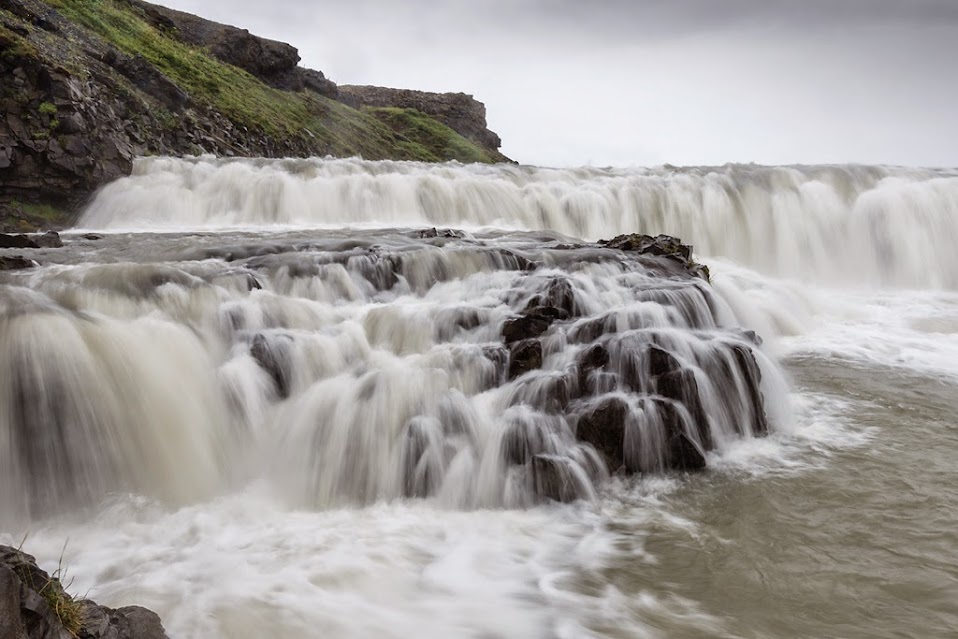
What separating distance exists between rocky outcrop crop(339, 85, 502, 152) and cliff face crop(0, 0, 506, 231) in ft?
39.4

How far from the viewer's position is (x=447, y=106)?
58906 mm

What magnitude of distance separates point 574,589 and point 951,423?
5.06 meters

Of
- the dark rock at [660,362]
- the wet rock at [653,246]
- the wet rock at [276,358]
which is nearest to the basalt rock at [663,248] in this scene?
the wet rock at [653,246]

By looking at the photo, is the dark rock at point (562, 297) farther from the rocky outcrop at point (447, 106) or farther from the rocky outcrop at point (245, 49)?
the rocky outcrop at point (447, 106)

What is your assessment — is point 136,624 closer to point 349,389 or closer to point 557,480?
point 557,480

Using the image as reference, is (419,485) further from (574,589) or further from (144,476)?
(144,476)

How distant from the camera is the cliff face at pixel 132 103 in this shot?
13.2 meters

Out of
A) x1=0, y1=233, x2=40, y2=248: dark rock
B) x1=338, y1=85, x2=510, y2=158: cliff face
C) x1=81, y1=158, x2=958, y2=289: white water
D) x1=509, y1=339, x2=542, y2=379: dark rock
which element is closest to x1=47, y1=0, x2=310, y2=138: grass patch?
x1=81, y1=158, x2=958, y2=289: white water

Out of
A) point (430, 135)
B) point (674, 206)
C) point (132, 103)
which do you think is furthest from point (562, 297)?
point (430, 135)

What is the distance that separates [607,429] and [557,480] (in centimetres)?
75

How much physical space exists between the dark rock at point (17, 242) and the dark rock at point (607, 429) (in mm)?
8824

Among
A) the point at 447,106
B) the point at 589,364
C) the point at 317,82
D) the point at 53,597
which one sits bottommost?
the point at 53,597

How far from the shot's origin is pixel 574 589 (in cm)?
377

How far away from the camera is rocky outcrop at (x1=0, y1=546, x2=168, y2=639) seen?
7.03 feet
